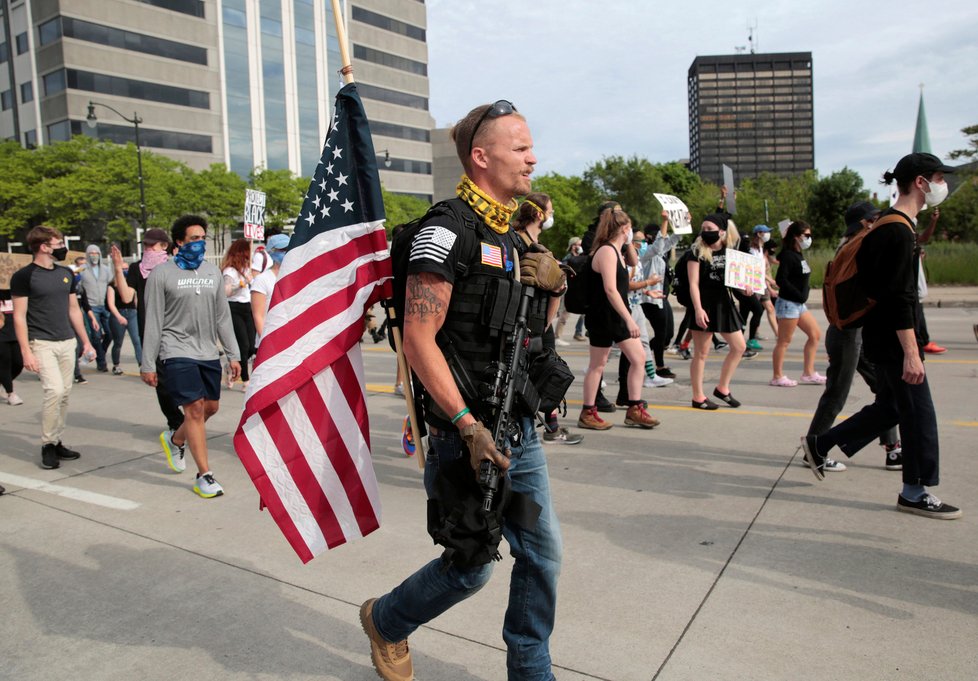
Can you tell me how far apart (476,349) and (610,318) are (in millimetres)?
4189

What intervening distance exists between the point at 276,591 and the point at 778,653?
2225mm

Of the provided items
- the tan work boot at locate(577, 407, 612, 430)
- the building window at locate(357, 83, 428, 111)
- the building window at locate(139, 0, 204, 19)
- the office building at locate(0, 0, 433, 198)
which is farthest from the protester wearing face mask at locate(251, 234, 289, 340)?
the building window at locate(357, 83, 428, 111)

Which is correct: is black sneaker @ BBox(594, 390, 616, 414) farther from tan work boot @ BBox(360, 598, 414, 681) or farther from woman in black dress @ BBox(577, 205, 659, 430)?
tan work boot @ BBox(360, 598, 414, 681)

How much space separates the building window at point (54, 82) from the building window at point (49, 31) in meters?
2.40

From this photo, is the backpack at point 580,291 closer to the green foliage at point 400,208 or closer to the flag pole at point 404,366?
the flag pole at point 404,366

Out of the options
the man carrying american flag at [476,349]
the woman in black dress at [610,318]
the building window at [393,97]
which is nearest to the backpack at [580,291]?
the woman in black dress at [610,318]

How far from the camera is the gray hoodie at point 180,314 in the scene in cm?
501

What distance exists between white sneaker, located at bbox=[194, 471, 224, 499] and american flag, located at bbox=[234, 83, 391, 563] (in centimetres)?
248

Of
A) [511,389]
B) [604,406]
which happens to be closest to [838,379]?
[604,406]

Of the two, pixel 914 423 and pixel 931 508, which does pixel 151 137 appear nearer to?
pixel 914 423

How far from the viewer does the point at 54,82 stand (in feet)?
188

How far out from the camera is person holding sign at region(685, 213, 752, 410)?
711cm

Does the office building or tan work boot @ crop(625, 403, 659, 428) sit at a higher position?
the office building

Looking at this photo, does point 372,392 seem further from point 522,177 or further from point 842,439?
point 522,177
